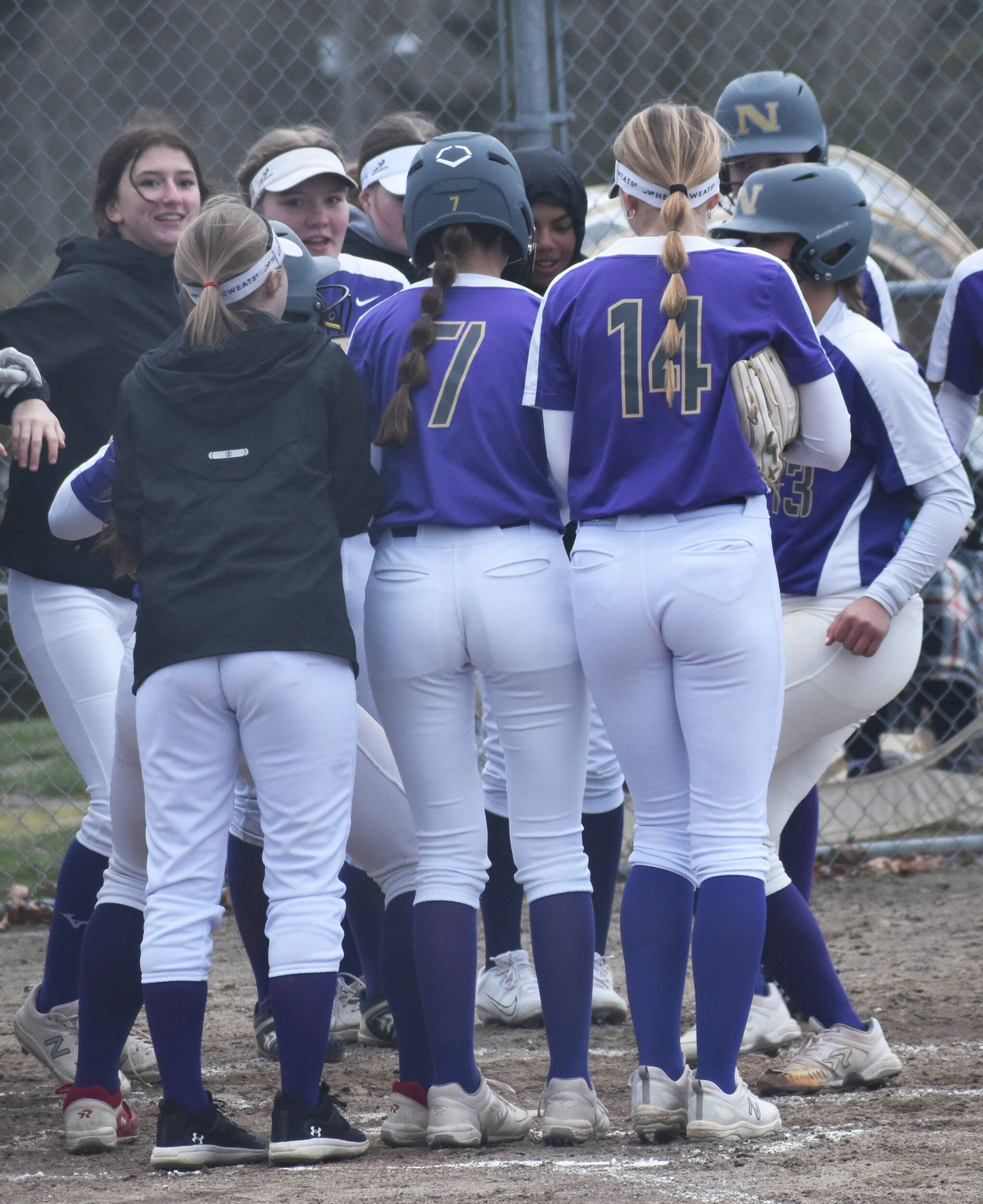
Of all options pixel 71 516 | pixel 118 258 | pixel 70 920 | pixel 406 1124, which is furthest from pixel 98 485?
pixel 406 1124

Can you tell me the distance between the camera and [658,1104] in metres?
3.03

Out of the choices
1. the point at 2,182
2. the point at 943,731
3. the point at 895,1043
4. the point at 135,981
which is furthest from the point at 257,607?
the point at 2,182

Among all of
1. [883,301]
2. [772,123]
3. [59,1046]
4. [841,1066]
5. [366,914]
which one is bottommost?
[59,1046]

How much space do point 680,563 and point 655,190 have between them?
704 millimetres

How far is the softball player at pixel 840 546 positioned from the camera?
3.51 meters

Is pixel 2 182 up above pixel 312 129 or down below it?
below

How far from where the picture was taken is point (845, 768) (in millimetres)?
6879

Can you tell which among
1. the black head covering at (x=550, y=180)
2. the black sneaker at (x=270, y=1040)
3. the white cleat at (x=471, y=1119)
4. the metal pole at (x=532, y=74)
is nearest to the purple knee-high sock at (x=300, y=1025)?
the white cleat at (x=471, y=1119)

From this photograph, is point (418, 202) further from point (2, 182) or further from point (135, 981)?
point (2, 182)

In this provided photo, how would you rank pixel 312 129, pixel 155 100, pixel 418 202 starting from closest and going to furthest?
pixel 418 202 → pixel 312 129 → pixel 155 100

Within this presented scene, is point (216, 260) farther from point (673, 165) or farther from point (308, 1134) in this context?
point (308, 1134)

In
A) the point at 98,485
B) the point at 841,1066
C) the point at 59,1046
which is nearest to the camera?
the point at 98,485

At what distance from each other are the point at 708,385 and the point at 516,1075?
1.63m

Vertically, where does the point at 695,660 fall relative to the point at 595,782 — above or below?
above
